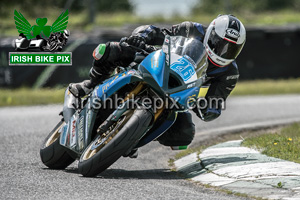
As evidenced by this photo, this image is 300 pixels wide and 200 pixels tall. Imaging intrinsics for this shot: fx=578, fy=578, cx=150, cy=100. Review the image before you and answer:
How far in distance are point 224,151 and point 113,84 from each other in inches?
70.7

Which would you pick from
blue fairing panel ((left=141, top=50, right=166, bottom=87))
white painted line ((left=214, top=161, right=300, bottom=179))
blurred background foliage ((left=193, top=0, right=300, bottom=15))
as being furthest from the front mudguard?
blurred background foliage ((left=193, top=0, right=300, bottom=15))

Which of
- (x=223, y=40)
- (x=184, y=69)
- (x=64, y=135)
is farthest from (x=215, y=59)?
(x=64, y=135)

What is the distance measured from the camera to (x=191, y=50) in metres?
5.52

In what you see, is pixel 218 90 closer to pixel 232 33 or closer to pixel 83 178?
pixel 232 33

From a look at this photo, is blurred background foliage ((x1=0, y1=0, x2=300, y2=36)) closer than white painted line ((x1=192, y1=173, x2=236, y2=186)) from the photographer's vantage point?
No

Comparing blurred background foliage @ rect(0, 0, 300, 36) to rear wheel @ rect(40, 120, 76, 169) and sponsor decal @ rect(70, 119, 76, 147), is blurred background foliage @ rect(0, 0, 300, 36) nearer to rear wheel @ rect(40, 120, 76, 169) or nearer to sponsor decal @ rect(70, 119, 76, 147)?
rear wheel @ rect(40, 120, 76, 169)

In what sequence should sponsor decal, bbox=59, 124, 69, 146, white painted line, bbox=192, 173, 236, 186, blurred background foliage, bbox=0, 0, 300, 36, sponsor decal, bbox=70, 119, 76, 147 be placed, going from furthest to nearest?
blurred background foliage, bbox=0, 0, 300, 36, sponsor decal, bbox=59, 124, 69, 146, sponsor decal, bbox=70, 119, 76, 147, white painted line, bbox=192, 173, 236, 186

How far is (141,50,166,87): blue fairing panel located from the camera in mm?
5223

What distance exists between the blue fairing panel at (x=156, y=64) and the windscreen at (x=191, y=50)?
134 mm

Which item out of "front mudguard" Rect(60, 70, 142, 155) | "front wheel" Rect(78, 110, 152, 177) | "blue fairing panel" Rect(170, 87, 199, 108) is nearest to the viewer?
"front wheel" Rect(78, 110, 152, 177)

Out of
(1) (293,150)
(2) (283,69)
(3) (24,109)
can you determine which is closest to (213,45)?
(1) (293,150)

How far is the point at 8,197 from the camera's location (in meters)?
4.36

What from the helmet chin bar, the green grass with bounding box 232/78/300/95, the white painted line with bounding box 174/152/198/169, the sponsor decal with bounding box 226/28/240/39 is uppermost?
the sponsor decal with bounding box 226/28/240/39

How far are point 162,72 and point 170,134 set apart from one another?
0.92 metres
